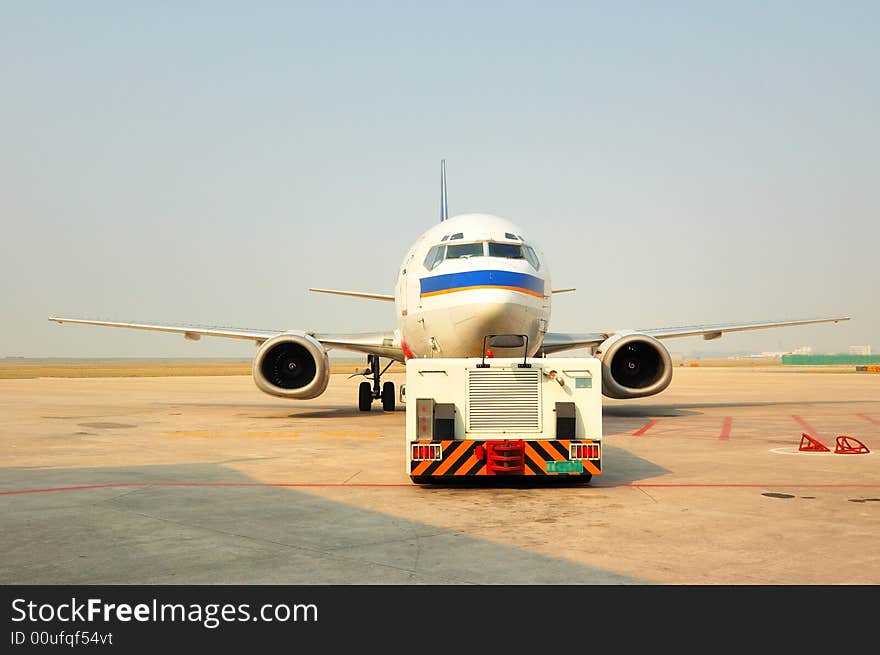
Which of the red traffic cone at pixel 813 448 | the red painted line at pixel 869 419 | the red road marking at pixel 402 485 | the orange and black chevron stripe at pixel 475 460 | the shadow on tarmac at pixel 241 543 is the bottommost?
the red painted line at pixel 869 419

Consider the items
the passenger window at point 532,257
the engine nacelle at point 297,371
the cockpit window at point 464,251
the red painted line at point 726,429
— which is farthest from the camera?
the engine nacelle at point 297,371

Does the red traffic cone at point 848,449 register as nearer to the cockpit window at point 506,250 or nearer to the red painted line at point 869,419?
the red painted line at point 869,419

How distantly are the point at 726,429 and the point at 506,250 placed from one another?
23.0ft

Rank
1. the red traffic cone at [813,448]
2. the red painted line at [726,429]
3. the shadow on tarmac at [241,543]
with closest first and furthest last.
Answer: the shadow on tarmac at [241,543] → the red traffic cone at [813,448] → the red painted line at [726,429]

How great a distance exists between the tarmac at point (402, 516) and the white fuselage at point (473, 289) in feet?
7.29

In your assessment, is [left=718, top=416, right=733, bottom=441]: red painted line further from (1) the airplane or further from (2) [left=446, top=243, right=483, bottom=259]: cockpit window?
(2) [left=446, top=243, right=483, bottom=259]: cockpit window

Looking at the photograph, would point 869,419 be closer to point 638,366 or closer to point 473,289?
point 638,366

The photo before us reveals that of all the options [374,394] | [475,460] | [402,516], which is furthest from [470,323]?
[374,394]

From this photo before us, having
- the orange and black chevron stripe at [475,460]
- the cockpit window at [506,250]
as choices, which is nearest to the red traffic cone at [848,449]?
the orange and black chevron stripe at [475,460]

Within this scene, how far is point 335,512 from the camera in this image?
766 cm

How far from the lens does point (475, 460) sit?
9180mm

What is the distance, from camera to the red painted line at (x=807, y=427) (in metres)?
15.6

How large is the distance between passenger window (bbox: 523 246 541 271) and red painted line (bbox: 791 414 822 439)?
6.51 meters
